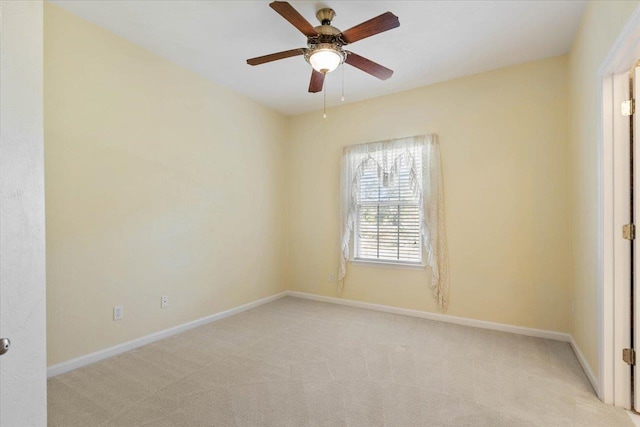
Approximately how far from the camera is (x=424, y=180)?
3758 millimetres

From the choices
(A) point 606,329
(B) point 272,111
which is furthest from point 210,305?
(A) point 606,329

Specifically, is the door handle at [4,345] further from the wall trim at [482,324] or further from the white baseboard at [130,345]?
the wall trim at [482,324]

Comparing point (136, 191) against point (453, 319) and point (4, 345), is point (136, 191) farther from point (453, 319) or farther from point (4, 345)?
point (453, 319)

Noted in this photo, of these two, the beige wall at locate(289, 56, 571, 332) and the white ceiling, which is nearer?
the white ceiling

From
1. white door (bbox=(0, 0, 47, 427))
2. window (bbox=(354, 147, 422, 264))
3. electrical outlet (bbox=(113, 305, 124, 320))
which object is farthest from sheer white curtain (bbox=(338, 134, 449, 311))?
white door (bbox=(0, 0, 47, 427))

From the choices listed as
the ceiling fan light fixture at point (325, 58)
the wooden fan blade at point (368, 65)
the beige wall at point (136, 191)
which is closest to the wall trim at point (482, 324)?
the beige wall at point (136, 191)

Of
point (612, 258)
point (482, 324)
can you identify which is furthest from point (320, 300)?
point (612, 258)

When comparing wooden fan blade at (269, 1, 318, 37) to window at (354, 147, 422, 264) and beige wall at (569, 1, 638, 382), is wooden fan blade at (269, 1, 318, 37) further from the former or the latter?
window at (354, 147, 422, 264)

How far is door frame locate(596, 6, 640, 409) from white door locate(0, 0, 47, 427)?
2.89 m

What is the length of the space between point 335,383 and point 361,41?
2.90 metres

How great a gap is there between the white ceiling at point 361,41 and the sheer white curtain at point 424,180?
2.57ft

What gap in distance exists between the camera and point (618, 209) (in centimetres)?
201

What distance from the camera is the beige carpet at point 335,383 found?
1.91 m

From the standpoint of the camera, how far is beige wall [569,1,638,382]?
209cm
